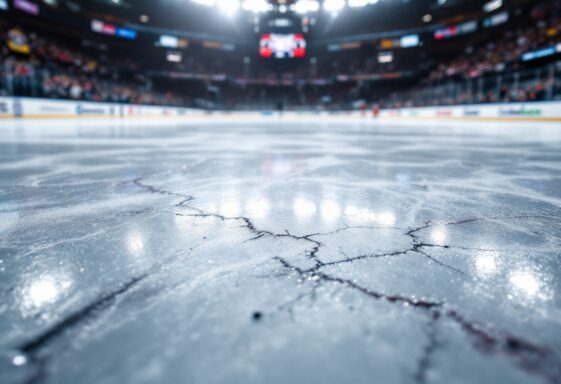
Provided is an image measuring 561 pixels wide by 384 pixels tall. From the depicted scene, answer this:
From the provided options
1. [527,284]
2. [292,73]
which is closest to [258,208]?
[527,284]

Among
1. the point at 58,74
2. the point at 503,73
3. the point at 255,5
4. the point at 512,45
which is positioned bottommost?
the point at 58,74

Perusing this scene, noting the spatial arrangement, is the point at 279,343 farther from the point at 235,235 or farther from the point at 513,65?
the point at 513,65

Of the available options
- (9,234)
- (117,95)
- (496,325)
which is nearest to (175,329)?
(496,325)

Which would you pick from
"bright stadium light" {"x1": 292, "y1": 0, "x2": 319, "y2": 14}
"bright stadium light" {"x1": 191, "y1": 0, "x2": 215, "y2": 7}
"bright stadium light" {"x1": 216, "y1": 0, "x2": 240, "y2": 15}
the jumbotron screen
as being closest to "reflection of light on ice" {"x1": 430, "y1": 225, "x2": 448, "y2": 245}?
"bright stadium light" {"x1": 191, "y1": 0, "x2": 215, "y2": 7}

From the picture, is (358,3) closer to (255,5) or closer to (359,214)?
(255,5)

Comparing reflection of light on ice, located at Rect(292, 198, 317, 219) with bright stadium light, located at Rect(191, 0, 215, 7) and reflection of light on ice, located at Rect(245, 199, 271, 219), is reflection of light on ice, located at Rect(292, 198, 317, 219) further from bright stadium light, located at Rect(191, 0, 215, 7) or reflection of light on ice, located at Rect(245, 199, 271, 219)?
bright stadium light, located at Rect(191, 0, 215, 7)
